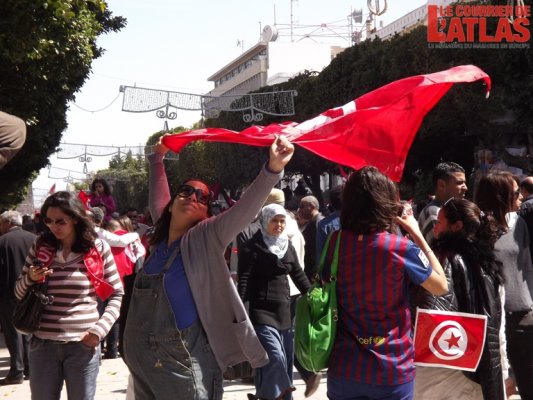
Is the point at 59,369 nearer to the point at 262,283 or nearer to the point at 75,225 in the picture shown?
the point at 75,225

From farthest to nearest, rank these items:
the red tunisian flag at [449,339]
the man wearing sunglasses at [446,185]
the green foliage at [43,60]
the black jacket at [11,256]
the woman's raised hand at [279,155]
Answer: the green foliage at [43,60]
the black jacket at [11,256]
the man wearing sunglasses at [446,185]
the red tunisian flag at [449,339]
the woman's raised hand at [279,155]

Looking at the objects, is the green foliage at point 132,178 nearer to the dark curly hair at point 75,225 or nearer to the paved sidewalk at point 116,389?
Result: the paved sidewalk at point 116,389

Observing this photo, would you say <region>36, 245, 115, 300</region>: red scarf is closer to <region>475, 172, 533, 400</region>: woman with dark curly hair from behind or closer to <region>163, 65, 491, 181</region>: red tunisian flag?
<region>163, 65, 491, 181</region>: red tunisian flag

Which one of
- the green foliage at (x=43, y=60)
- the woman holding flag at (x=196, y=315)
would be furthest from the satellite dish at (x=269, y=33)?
the woman holding flag at (x=196, y=315)

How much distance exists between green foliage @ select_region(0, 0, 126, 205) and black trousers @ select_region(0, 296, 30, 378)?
3.95 metres

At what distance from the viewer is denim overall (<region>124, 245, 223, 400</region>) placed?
3.51 meters

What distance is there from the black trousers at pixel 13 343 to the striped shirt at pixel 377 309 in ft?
20.5

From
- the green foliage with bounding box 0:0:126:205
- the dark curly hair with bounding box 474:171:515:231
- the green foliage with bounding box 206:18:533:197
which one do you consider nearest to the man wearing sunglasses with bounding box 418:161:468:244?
the dark curly hair with bounding box 474:171:515:231

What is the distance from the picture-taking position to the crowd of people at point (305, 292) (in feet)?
11.7

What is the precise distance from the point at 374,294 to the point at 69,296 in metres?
1.83

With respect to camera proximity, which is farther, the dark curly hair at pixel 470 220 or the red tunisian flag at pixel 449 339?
the dark curly hair at pixel 470 220

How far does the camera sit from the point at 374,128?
4.65 m

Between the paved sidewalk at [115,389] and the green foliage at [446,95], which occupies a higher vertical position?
the green foliage at [446,95]

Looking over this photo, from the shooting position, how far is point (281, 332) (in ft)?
23.3
